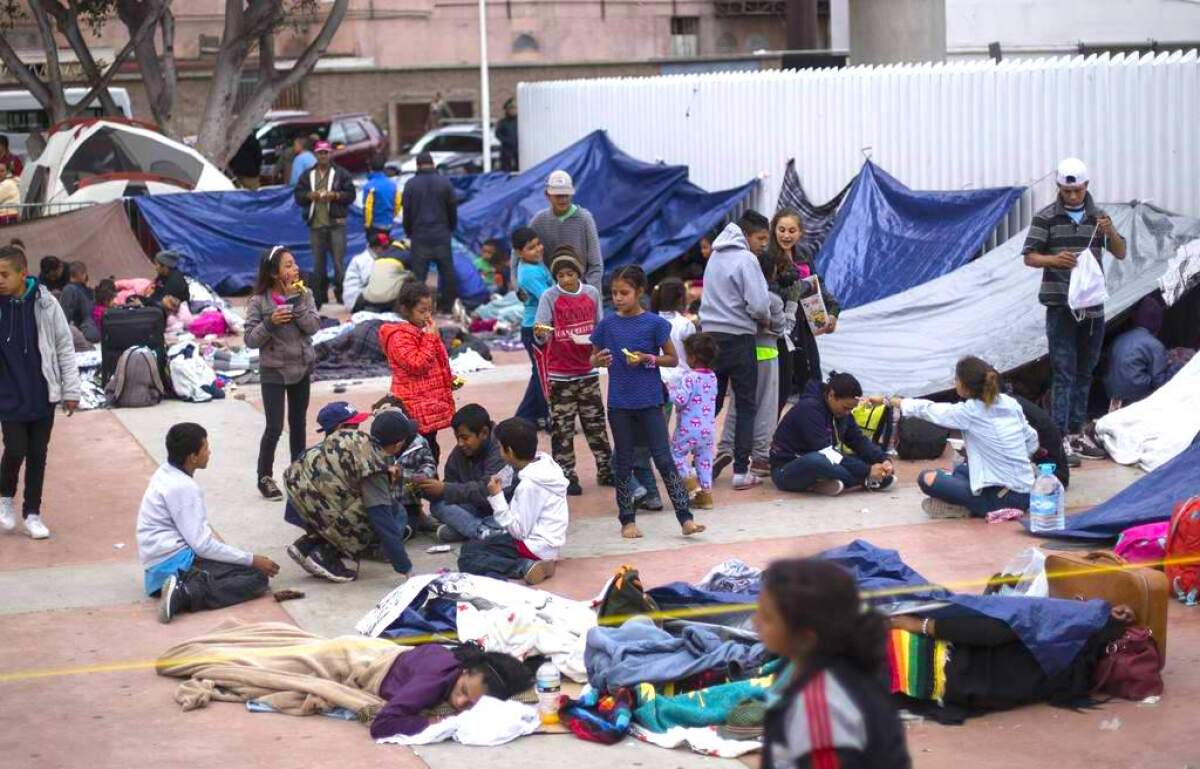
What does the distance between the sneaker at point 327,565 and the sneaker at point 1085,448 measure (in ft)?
16.8

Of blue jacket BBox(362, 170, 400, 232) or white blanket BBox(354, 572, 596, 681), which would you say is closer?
white blanket BBox(354, 572, 596, 681)

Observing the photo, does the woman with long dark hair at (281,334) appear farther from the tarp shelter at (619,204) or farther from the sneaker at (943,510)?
the tarp shelter at (619,204)

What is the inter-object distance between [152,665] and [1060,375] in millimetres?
6378

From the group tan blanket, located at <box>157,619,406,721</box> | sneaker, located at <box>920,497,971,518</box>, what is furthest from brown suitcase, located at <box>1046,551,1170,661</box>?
tan blanket, located at <box>157,619,406,721</box>

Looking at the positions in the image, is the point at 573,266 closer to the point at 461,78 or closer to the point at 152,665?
the point at 152,665

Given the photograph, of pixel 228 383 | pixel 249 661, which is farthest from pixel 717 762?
pixel 228 383

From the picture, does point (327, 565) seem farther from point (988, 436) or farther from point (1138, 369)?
point (1138, 369)

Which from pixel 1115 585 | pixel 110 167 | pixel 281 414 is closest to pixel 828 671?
pixel 1115 585

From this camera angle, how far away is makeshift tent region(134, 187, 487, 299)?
2114 cm

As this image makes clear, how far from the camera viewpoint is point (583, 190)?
2122cm

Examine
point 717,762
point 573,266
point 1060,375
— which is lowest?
point 717,762

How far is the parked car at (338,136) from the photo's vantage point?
35.2 metres

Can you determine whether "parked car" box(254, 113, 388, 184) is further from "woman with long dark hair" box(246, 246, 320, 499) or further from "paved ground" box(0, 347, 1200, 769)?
"woman with long dark hair" box(246, 246, 320, 499)

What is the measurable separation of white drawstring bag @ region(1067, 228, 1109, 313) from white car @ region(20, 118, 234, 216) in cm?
1443
